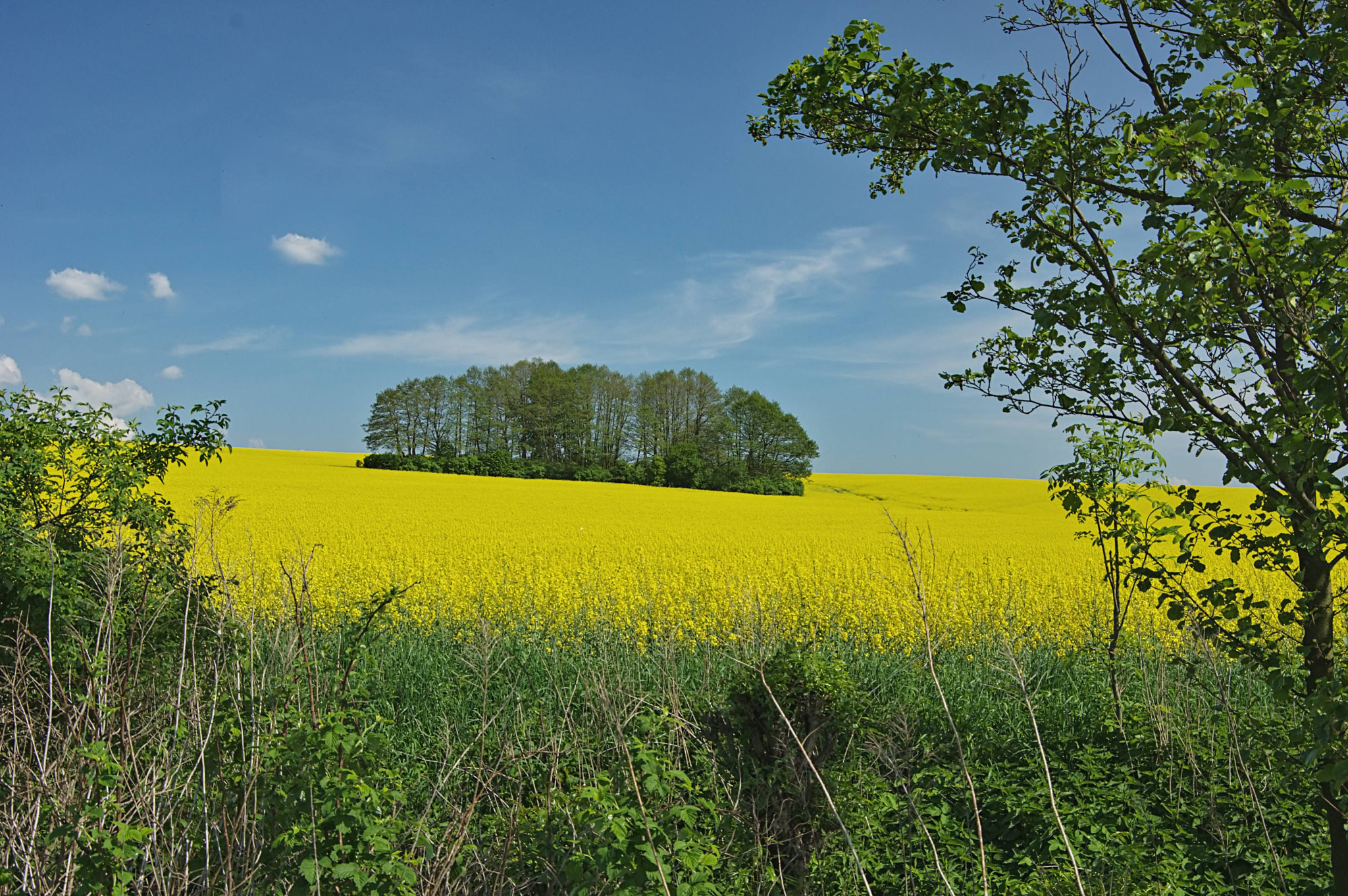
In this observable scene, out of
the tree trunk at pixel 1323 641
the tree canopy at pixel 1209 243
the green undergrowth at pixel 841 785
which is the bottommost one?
the green undergrowth at pixel 841 785

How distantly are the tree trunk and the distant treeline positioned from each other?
43.2 m

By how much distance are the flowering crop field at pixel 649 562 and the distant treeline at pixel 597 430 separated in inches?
594

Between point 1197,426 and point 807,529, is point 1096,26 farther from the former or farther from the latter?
point 807,529

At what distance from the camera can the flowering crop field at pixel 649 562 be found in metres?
8.87

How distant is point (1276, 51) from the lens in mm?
3141

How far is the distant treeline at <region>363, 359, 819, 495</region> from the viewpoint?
49062 mm

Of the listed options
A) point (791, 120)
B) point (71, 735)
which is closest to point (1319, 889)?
point (791, 120)

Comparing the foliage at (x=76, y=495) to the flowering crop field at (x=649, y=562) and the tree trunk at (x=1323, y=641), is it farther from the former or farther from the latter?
the tree trunk at (x=1323, y=641)

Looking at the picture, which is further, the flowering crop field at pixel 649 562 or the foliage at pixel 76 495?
the flowering crop field at pixel 649 562

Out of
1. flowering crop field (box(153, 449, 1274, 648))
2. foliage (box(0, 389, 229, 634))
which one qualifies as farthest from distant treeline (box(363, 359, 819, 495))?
foliage (box(0, 389, 229, 634))

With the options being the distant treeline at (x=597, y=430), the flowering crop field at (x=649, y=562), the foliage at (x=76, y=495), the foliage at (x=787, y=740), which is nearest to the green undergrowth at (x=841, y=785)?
the foliage at (x=787, y=740)

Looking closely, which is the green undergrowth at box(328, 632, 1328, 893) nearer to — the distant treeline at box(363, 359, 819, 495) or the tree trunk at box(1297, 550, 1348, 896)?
the tree trunk at box(1297, 550, 1348, 896)

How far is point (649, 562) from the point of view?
13859 mm

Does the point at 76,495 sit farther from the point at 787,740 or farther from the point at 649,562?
the point at 649,562
